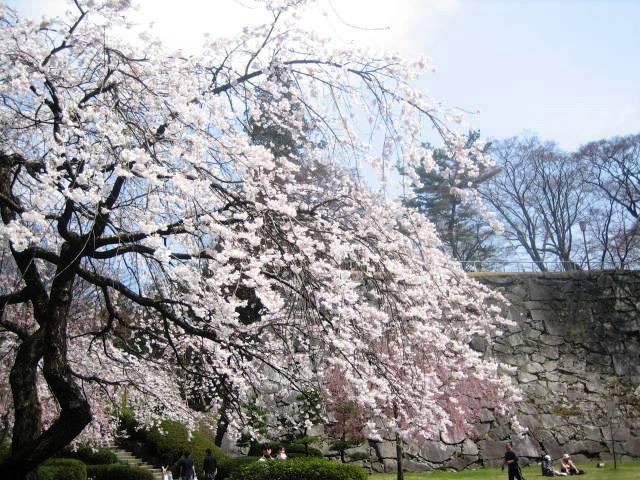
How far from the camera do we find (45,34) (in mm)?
4840

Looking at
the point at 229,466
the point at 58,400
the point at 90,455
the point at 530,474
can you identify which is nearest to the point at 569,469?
the point at 530,474

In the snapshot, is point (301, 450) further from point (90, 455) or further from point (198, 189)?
point (198, 189)

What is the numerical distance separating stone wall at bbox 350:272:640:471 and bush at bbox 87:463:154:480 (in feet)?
17.7

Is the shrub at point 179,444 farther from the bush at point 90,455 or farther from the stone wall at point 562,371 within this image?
the stone wall at point 562,371

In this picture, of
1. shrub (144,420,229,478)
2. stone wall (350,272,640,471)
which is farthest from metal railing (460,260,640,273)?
shrub (144,420,229,478)

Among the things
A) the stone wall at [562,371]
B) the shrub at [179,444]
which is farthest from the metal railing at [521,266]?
the shrub at [179,444]

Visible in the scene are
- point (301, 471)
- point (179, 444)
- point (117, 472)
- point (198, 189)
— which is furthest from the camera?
point (179, 444)

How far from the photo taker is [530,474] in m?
14.5

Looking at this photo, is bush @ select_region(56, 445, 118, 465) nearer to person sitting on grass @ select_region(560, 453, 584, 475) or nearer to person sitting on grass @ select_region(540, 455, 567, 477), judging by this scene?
person sitting on grass @ select_region(540, 455, 567, 477)

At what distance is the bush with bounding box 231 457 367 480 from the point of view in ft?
32.9

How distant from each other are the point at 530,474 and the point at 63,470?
1025 centimetres

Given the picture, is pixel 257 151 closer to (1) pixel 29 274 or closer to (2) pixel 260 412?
(1) pixel 29 274

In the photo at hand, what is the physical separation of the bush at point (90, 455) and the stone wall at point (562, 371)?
6.02 m

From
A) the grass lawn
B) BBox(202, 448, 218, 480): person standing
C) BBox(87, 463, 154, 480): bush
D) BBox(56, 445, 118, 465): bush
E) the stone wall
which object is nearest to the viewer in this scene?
BBox(202, 448, 218, 480): person standing
